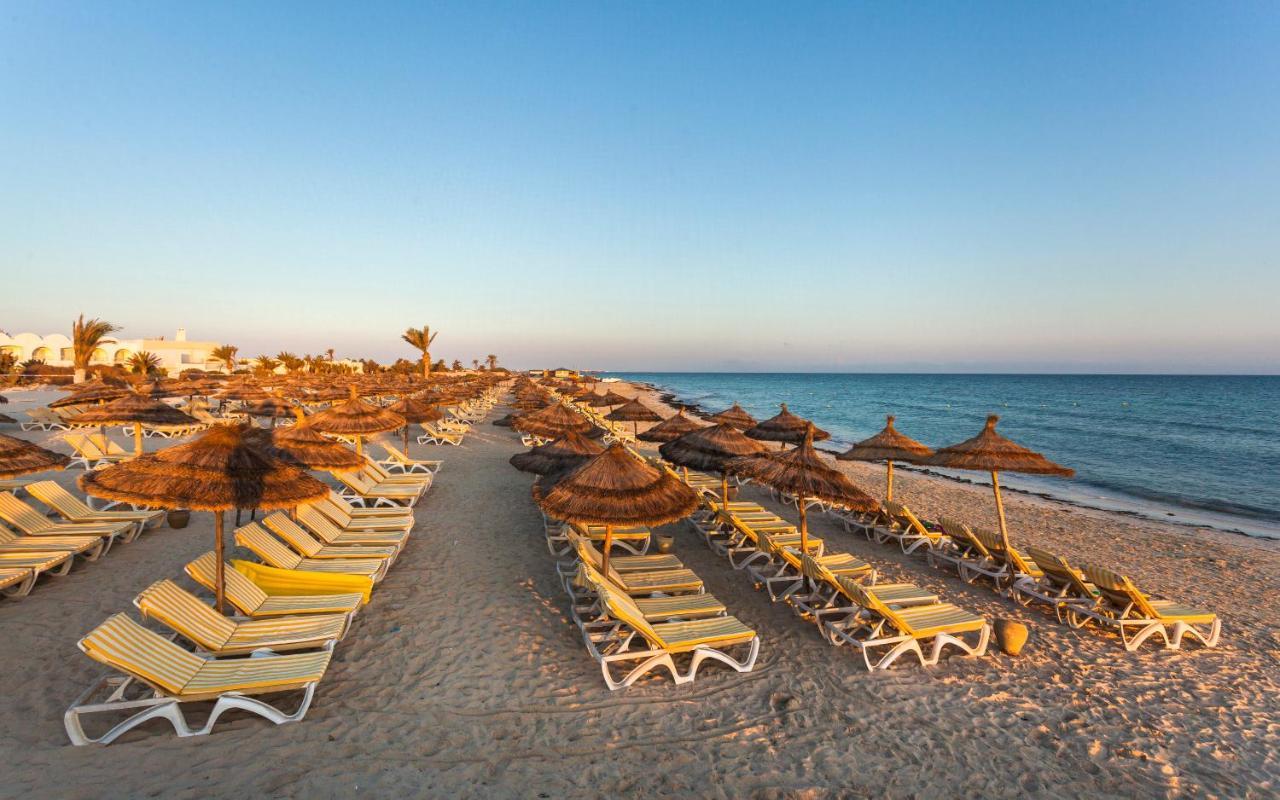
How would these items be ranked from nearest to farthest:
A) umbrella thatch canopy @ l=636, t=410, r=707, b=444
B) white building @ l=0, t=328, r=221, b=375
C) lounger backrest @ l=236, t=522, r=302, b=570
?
lounger backrest @ l=236, t=522, r=302, b=570, umbrella thatch canopy @ l=636, t=410, r=707, b=444, white building @ l=0, t=328, r=221, b=375

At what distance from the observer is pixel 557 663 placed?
4.60 metres

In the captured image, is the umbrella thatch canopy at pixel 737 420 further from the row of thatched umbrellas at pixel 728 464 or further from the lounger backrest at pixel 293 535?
the lounger backrest at pixel 293 535

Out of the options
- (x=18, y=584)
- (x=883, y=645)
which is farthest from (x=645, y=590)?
(x=18, y=584)

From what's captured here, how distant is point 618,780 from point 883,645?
3.07m

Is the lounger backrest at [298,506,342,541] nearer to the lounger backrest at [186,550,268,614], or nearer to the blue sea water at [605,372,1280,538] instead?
the lounger backrest at [186,550,268,614]

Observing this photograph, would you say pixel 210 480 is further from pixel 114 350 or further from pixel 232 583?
pixel 114 350

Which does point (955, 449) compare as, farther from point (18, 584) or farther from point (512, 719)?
point (18, 584)

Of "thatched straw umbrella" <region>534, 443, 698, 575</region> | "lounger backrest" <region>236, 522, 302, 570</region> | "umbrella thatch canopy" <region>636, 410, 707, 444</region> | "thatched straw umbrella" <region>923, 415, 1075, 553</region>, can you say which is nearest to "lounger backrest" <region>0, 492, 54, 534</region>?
"lounger backrest" <region>236, 522, 302, 570</region>

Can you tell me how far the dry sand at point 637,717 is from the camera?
128 inches

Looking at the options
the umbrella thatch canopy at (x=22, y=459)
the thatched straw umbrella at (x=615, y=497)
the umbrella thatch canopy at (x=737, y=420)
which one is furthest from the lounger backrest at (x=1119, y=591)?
the umbrella thatch canopy at (x=22, y=459)

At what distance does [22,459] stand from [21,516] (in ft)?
6.16

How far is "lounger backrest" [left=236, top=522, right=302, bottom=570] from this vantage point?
5566mm

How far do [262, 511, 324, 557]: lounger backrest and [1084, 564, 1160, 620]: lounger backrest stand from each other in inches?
353

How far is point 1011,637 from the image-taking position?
5133 millimetres
